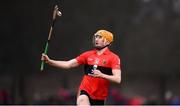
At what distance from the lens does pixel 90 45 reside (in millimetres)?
17250

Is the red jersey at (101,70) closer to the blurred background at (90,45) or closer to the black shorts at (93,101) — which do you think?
the black shorts at (93,101)

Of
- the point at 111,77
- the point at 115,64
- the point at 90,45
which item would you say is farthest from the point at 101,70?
the point at 90,45

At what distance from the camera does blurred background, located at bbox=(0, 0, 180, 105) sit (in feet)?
56.4

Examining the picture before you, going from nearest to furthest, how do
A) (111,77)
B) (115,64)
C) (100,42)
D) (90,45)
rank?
1. (111,77)
2. (115,64)
3. (100,42)
4. (90,45)

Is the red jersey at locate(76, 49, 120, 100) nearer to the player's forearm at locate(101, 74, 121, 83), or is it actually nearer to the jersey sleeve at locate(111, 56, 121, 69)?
the jersey sleeve at locate(111, 56, 121, 69)

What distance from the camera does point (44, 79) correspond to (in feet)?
56.7

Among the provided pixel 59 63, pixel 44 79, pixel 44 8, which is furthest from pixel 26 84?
pixel 59 63

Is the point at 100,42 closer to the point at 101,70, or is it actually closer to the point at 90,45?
the point at 101,70

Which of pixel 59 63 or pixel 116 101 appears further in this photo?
pixel 116 101

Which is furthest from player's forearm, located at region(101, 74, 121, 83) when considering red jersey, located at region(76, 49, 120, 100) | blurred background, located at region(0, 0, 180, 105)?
blurred background, located at region(0, 0, 180, 105)

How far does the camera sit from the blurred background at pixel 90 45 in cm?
1719

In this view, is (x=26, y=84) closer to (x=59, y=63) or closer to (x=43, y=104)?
(x=43, y=104)

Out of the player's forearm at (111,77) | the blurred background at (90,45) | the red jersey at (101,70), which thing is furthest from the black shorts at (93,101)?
the blurred background at (90,45)

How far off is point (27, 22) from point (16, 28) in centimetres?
27
